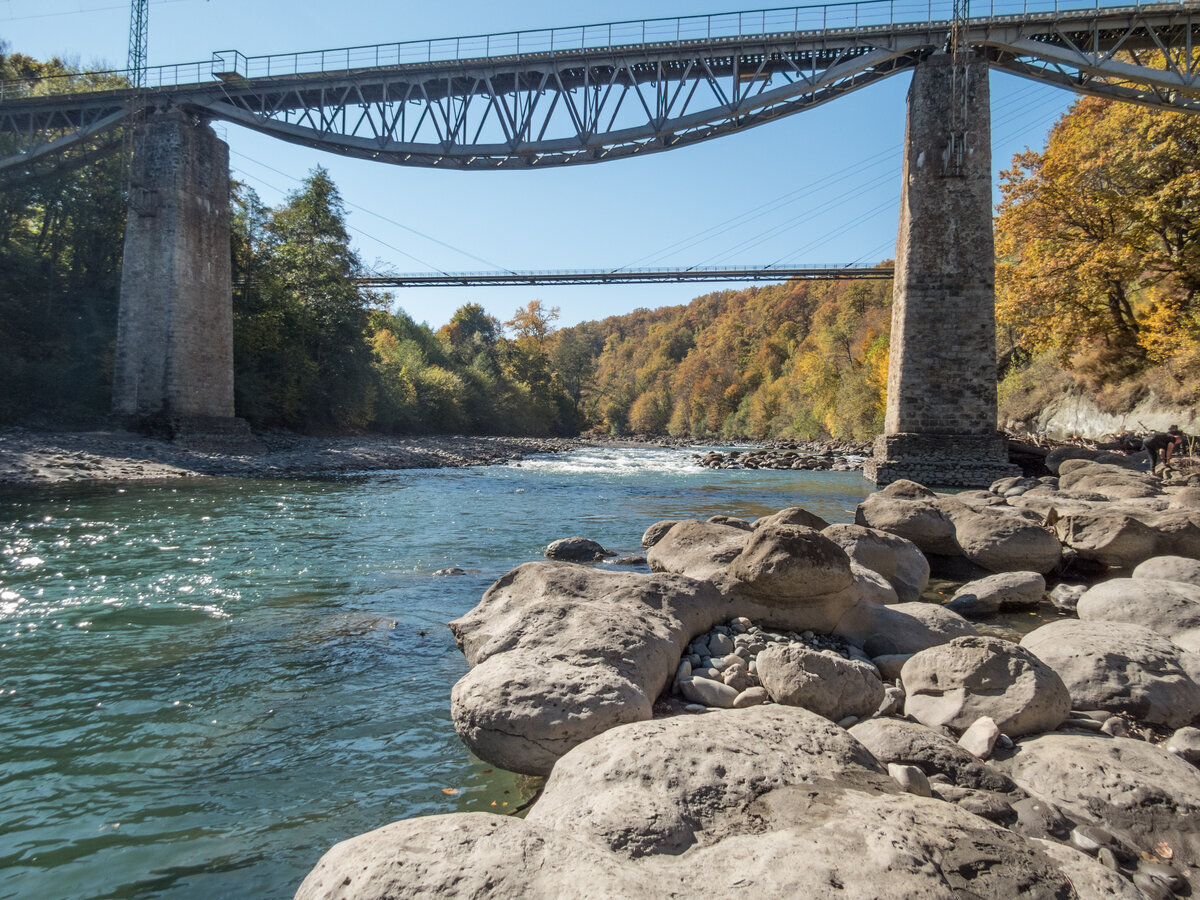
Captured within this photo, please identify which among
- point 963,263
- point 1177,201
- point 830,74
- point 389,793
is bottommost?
point 389,793

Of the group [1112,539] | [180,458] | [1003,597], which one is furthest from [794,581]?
[180,458]

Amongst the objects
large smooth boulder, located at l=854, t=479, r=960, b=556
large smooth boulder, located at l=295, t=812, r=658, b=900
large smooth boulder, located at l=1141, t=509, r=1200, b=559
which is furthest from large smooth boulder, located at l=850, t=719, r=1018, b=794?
large smooth boulder, located at l=1141, t=509, r=1200, b=559

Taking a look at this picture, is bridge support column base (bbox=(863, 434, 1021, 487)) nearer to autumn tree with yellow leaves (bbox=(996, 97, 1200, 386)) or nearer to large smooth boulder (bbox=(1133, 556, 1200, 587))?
autumn tree with yellow leaves (bbox=(996, 97, 1200, 386))

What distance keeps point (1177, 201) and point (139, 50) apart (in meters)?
30.6

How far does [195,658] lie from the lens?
14.6 ft

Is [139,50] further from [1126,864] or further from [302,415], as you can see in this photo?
[1126,864]

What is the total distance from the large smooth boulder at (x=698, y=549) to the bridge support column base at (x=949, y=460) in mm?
11932

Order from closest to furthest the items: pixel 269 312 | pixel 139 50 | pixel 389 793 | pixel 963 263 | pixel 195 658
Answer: pixel 389 793, pixel 195 658, pixel 963 263, pixel 139 50, pixel 269 312

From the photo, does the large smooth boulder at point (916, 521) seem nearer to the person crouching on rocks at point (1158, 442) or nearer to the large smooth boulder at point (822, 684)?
the large smooth boulder at point (822, 684)

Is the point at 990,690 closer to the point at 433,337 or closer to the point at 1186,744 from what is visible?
the point at 1186,744

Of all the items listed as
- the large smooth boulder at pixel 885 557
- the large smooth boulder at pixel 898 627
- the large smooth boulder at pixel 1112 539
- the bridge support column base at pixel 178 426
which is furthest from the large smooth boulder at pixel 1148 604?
the bridge support column base at pixel 178 426

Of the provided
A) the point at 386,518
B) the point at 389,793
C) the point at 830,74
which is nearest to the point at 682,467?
the point at 830,74

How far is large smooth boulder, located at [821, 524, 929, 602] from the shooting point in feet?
19.9

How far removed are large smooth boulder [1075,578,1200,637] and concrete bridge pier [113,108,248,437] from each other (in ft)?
72.2
